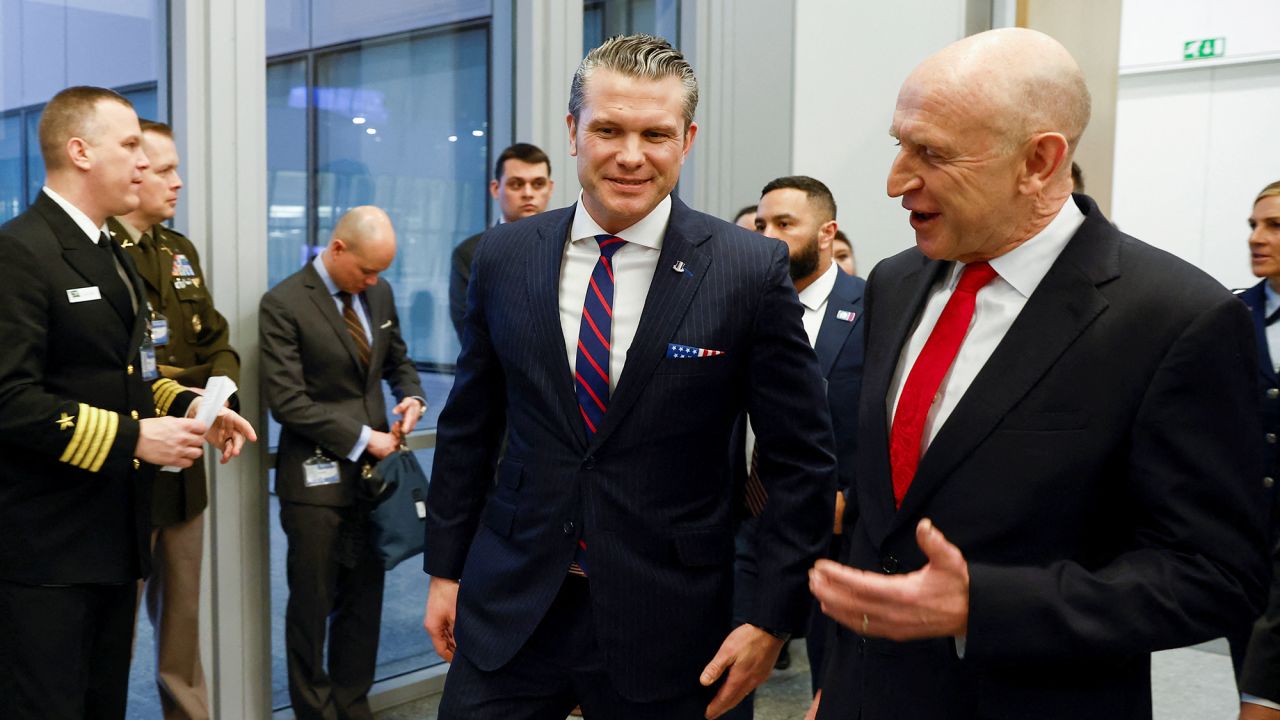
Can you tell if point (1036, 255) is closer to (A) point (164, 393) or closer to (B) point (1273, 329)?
(B) point (1273, 329)

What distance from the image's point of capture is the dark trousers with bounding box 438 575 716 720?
5.91ft

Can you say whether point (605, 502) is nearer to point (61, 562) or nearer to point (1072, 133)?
point (1072, 133)

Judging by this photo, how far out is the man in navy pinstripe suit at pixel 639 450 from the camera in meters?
1.78

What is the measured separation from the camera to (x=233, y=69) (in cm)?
343

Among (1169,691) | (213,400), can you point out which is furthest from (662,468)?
(1169,691)

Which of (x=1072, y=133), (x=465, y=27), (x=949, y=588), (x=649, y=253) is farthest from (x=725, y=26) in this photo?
(x=949, y=588)

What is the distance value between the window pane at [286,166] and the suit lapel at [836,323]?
191 centimetres

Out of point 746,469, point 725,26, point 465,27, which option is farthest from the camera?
point 725,26

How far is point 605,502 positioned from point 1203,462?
3.00ft

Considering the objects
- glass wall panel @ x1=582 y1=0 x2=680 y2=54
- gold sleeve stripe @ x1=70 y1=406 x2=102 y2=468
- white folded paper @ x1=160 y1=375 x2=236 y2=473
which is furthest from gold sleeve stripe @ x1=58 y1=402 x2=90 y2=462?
glass wall panel @ x1=582 y1=0 x2=680 y2=54

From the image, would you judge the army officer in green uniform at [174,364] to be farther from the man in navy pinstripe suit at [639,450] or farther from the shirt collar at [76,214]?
the man in navy pinstripe suit at [639,450]

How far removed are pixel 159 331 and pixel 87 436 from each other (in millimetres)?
776

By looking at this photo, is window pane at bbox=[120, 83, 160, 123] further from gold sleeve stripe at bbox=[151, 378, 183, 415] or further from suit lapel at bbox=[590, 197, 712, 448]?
suit lapel at bbox=[590, 197, 712, 448]

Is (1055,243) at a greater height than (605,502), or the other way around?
(1055,243)
